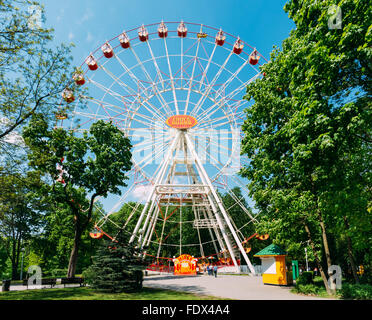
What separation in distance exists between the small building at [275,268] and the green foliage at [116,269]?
8.25 meters

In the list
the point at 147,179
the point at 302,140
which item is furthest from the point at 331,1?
the point at 147,179

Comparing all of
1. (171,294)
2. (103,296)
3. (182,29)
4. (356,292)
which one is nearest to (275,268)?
(356,292)

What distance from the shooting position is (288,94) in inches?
539

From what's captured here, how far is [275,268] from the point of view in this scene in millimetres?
16500

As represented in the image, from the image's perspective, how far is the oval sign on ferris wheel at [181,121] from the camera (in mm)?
27031

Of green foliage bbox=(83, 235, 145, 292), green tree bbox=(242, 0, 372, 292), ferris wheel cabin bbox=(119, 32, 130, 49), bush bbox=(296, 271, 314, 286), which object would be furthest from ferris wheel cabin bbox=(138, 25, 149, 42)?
bush bbox=(296, 271, 314, 286)

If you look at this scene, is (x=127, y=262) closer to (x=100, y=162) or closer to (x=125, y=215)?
(x=100, y=162)

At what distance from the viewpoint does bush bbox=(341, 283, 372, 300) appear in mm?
10125

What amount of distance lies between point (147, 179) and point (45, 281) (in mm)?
13070

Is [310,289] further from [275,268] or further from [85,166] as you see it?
[85,166]

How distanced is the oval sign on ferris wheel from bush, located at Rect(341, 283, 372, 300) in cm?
1961

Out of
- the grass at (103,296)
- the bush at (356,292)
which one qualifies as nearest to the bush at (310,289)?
the bush at (356,292)

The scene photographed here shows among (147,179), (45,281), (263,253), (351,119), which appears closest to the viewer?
(351,119)

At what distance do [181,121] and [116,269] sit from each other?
56.5 feet
